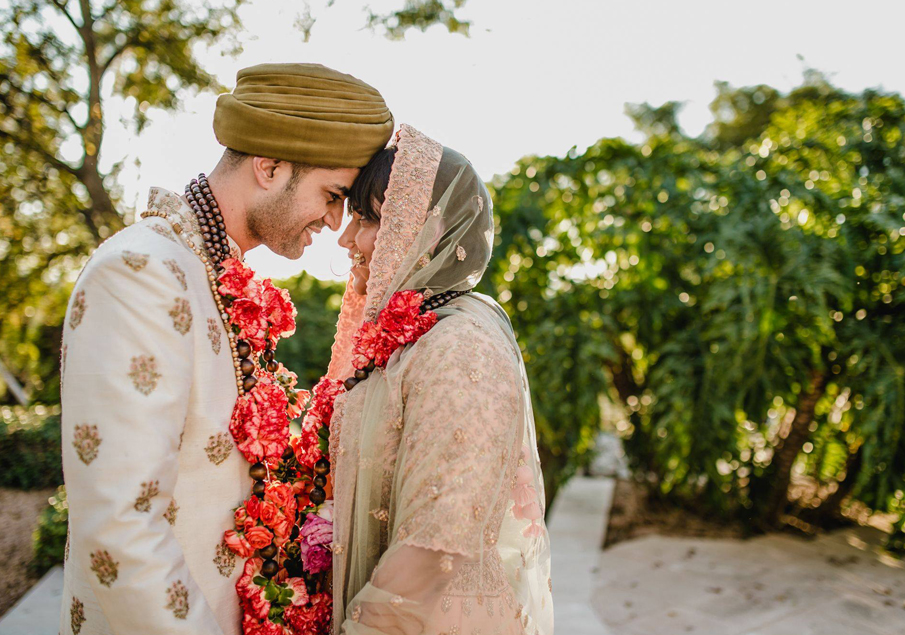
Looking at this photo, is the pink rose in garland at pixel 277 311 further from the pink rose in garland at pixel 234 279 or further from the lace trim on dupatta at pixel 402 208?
the lace trim on dupatta at pixel 402 208

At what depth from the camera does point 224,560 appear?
1.69 m

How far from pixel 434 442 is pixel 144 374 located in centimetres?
65

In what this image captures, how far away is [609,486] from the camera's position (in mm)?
6680

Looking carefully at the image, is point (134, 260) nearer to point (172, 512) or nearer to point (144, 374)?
point (144, 374)

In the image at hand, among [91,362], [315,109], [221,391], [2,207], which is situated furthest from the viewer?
[2,207]

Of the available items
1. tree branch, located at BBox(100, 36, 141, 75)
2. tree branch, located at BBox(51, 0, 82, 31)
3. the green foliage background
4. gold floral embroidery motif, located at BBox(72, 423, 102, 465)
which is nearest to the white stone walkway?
the green foliage background

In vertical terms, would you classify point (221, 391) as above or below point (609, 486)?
above

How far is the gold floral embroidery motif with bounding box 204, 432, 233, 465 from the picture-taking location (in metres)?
1.64

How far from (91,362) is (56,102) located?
13.5 feet

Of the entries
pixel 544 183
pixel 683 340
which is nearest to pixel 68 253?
pixel 544 183

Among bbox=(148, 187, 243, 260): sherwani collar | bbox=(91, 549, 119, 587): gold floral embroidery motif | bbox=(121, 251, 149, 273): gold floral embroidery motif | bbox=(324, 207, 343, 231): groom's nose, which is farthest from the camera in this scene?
bbox=(324, 207, 343, 231): groom's nose

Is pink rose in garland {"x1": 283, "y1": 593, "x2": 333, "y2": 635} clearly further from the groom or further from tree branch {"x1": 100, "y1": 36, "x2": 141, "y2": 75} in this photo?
tree branch {"x1": 100, "y1": 36, "x2": 141, "y2": 75}

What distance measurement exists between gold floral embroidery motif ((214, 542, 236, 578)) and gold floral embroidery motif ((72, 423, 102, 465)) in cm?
44

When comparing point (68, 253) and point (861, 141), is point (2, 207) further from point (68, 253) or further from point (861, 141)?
point (861, 141)
